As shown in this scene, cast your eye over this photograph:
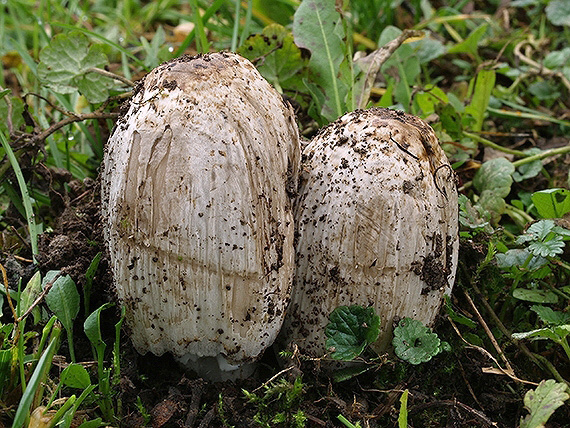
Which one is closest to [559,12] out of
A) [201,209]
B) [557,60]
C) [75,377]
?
[557,60]

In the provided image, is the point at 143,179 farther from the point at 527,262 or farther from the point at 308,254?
the point at 527,262

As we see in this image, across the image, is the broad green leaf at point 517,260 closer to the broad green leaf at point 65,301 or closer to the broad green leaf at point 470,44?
the broad green leaf at point 65,301

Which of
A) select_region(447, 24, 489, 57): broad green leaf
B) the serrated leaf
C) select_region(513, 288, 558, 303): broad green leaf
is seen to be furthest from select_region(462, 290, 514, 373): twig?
select_region(447, 24, 489, 57): broad green leaf

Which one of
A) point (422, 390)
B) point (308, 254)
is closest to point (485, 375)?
point (422, 390)

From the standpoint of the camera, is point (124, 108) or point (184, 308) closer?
point (184, 308)

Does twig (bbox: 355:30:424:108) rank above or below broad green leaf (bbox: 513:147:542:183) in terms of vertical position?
above

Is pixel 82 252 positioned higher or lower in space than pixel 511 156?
higher

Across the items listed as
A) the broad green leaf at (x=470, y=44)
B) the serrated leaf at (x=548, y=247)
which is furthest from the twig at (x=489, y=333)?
the broad green leaf at (x=470, y=44)

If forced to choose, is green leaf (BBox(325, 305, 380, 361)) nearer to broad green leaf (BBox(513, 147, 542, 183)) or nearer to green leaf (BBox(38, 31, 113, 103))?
broad green leaf (BBox(513, 147, 542, 183))
